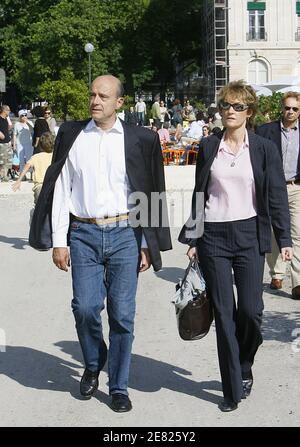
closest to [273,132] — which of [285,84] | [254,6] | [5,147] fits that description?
[5,147]

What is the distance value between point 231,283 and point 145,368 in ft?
4.13

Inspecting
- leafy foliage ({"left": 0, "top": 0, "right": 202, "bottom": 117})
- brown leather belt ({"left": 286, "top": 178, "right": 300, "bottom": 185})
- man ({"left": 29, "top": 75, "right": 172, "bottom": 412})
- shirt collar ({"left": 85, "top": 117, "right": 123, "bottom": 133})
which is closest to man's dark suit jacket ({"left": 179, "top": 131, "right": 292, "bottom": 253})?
man ({"left": 29, "top": 75, "right": 172, "bottom": 412})

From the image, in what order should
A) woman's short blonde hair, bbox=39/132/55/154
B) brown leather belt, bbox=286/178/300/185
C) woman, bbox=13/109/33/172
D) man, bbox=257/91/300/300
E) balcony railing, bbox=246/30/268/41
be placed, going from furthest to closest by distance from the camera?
balcony railing, bbox=246/30/268/41, woman, bbox=13/109/33/172, woman's short blonde hair, bbox=39/132/55/154, brown leather belt, bbox=286/178/300/185, man, bbox=257/91/300/300

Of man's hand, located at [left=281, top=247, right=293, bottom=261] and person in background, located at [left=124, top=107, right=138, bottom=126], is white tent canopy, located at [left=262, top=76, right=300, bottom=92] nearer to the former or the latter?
person in background, located at [left=124, top=107, right=138, bottom=126]

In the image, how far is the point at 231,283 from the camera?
18.2ft

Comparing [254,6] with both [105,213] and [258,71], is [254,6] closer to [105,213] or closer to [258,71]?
[258,71]

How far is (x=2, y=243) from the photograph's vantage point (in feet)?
42.4

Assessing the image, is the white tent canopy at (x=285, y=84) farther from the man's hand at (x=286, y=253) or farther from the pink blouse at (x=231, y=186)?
the pink blouse at (x=231, y=186)

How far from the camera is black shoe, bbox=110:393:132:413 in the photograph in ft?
18.2

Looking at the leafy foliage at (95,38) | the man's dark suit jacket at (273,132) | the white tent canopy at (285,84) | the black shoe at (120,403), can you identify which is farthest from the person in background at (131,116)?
the black shoe at (120,403)

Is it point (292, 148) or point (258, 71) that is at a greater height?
point (258, 71)
